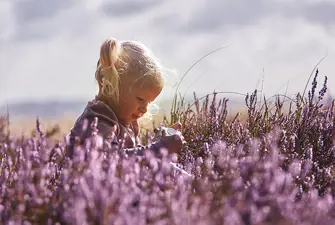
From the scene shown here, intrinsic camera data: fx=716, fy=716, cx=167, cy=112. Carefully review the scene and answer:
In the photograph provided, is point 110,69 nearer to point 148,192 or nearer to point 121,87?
point 121,87

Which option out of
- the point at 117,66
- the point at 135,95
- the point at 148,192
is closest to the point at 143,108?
the point at 135,95

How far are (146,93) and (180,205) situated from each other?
1758mm

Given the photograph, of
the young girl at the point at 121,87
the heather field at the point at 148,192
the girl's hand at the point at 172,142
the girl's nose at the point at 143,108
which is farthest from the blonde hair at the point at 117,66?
the heather field at the point at 148,192

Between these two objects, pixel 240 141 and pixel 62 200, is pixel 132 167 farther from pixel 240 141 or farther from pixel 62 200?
pixel 240 141

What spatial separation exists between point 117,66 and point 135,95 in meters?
0.22

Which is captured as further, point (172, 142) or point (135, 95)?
point (135, 95)

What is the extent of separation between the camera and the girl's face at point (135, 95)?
13.8 feet

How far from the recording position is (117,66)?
4273 millimetres

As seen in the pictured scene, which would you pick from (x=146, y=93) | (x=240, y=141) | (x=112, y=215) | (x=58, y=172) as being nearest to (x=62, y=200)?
(x=112, y=215)

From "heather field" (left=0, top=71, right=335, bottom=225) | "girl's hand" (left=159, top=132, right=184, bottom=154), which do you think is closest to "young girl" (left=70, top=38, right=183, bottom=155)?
"girl's hand" (left=159, top=132, right=184, bottom=154)

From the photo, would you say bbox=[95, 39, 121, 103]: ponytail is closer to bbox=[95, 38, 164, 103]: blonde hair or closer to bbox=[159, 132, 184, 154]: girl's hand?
bbox=[95, 38, 164, 103]: blonde hair

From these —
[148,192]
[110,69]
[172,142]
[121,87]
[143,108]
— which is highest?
[110,69]

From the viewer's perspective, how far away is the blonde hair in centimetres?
423

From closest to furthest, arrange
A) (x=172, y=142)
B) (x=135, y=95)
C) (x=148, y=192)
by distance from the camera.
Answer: (x=148, y=192) → (x=172, y=142) → (x=135, y=95)
